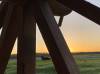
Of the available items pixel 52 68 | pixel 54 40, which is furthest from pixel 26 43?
pixel 52 68

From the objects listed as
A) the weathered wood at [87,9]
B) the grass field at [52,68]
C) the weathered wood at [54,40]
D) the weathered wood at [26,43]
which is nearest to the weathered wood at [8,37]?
the weathered wood at [26,43]

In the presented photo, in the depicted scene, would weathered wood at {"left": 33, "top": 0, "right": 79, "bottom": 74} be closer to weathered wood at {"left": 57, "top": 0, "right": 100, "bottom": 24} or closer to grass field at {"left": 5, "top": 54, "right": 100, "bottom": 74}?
weathered wood at {"left": 57, "top": 0, "right": 100, "bottom": 24}

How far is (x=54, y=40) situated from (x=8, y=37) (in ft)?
1.63

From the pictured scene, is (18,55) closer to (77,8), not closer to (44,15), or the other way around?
(44,15)

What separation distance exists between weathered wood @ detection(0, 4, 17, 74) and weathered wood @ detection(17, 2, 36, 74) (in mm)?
95

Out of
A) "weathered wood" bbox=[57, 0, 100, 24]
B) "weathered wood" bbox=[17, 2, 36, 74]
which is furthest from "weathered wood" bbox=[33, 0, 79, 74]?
"weathered wood" bbox=[57, 0, 100, 24]

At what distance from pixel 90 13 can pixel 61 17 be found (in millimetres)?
1078

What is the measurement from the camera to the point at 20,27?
2600 mm

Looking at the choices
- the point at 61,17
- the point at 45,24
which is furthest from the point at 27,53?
the point at 61,17

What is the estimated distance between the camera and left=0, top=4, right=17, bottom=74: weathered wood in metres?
2.65

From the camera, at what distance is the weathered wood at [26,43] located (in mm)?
2555

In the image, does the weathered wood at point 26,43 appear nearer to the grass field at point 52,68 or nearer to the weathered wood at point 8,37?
the weathered wood at point 8,37

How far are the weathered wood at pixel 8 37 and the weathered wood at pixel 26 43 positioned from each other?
95 mm

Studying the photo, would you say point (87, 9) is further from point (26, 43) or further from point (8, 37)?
point (8, 37)
